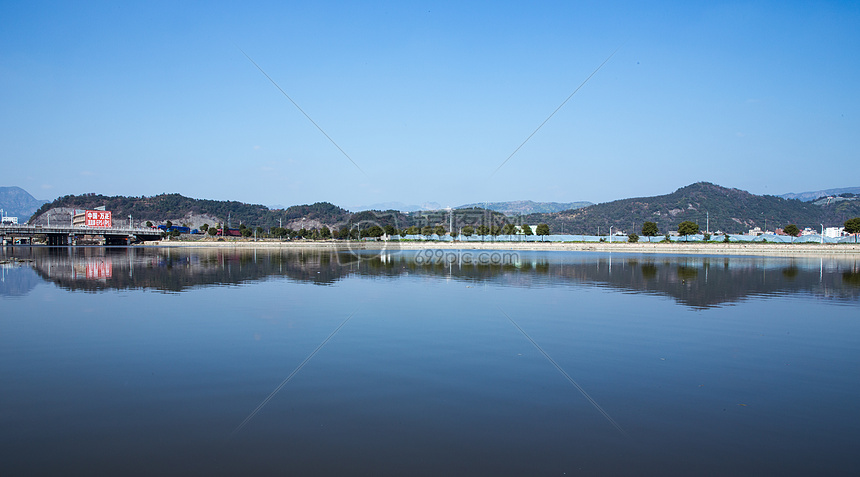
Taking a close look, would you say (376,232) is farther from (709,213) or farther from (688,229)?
(709,213)

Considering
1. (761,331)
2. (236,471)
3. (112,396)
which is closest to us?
(236,471)

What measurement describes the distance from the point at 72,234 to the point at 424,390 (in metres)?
110

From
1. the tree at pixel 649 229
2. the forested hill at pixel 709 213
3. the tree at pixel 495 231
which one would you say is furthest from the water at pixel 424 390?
the forested hill at pixel 709 213

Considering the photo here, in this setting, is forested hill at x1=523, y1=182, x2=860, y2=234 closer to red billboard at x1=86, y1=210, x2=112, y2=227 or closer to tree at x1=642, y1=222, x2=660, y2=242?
tree at x1=642, y1=222, x2=660, y2=242

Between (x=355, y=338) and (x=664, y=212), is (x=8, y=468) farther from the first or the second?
(x=664, y=212)

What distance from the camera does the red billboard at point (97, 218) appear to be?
10719cm

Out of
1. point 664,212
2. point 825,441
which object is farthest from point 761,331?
point 664,212

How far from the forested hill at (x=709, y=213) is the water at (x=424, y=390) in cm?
16320

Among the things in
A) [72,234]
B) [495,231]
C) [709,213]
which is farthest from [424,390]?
[709,213]

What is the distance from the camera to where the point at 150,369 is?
299 inches

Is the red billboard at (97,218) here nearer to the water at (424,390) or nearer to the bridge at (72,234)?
the bridge at (72,234)

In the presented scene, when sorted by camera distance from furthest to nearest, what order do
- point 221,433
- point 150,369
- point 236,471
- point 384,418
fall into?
point 150,369, point 384,418, point 221,433, point 236,471

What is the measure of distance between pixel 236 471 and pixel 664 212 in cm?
19403

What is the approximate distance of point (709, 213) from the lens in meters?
170
